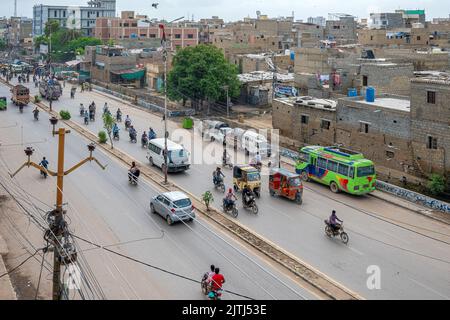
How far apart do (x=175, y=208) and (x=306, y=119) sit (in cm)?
1961

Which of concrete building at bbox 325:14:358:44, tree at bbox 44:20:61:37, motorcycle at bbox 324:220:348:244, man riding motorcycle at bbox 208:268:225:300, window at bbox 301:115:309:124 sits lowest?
man riding motorcycle at bbox 208:268:225:300

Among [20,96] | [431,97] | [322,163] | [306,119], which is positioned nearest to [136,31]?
[20,96]

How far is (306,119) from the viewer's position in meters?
39.6

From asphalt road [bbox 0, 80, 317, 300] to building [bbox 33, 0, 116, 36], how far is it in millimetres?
122953

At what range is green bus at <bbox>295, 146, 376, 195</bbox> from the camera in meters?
27.5

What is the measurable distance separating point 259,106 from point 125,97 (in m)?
17.6

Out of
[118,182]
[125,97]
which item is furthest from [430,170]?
[125,97]

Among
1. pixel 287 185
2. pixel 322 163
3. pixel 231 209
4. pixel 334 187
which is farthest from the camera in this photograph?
pixel 322 163

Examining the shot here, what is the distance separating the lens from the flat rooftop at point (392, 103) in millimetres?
33553

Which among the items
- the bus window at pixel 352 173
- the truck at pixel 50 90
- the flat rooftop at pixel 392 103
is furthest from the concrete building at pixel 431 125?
the truck at pixel 50 90

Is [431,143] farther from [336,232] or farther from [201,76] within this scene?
[201,76]

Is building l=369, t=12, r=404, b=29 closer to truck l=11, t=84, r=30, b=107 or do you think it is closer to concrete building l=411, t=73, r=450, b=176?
truck l=11, t=84, r=30, b=107

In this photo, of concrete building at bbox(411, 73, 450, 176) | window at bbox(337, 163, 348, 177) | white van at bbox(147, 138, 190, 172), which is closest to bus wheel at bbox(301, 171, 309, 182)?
window at bbox(337, 163, 348, 177)

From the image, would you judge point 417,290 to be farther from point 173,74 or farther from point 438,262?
point 173,74
